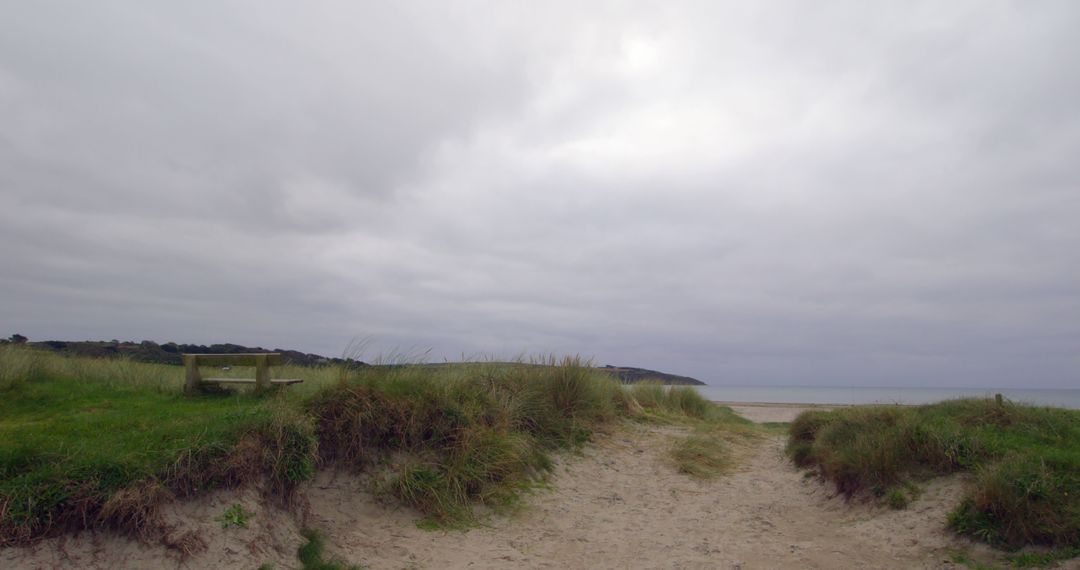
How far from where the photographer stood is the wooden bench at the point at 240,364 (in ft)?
Answer: 31.4

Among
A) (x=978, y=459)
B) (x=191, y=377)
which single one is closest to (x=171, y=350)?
(x=191, y=377)

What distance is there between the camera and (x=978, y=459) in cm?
791

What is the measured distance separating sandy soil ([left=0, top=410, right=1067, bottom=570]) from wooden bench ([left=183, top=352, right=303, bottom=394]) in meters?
2.23

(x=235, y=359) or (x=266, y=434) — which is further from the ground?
(x=235, y=359)

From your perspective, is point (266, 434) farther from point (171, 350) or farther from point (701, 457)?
point (171, 350)

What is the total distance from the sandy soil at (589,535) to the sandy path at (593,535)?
1 cm

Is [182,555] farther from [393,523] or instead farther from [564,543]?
[564,543]

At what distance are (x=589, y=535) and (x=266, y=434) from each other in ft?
13.1

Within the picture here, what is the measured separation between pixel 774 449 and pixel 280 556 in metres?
10.3

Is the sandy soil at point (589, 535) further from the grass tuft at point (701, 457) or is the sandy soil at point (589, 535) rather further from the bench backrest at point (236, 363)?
the bench backrest at point (236, 363)

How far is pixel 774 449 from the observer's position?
44.5 ft

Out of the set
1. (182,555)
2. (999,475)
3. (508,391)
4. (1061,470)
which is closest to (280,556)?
(182,555)

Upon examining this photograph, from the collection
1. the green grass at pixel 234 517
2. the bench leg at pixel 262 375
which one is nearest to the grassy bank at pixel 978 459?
the green grass at pixel 234 517

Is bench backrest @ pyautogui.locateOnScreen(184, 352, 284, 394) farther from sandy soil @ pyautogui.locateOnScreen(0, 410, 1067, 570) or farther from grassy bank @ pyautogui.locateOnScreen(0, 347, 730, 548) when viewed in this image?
sandy soil @ pyautogui.locateOnScreen(0, 410, 1067, 570)
